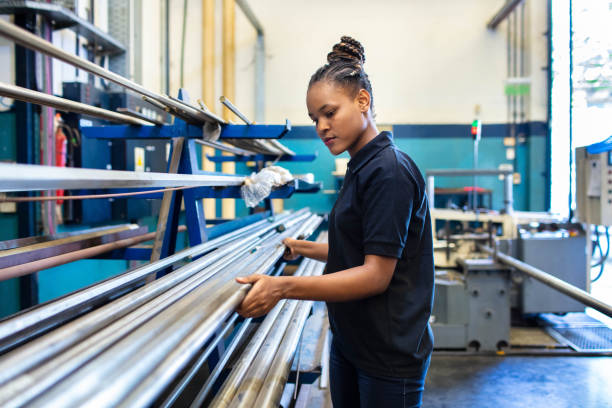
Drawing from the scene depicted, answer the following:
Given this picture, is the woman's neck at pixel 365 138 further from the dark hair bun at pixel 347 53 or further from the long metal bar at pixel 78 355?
the long metal bar at pixel 78 355

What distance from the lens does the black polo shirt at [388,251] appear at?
69 cm

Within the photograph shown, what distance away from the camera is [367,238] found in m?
0.69

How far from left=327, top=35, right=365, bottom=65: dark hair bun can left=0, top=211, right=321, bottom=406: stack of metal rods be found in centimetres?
52

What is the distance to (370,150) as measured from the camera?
786mm

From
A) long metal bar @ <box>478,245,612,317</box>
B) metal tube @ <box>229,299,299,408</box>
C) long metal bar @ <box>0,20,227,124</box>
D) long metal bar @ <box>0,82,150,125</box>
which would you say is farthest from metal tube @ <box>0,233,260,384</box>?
long metal bar @ <box>478,245,612,317</box>

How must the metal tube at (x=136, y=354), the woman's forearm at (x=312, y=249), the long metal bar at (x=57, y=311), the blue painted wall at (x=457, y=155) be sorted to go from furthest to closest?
the blue painted wall at (x=457, y=155) → the woman's forearm at (x=312, y=249) → the long metal bar at (x=57, y=311) → the metal tube at (x=136, y=354)

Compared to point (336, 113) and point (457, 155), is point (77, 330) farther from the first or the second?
point (457, 155)

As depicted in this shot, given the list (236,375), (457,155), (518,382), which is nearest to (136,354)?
(236,375)

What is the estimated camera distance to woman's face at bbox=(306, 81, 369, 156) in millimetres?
779

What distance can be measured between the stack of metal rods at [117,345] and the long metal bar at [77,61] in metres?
0.47

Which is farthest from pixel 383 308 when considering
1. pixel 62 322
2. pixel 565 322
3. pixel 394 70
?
pixel 394 70

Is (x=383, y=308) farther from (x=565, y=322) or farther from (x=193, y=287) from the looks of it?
(x=565, y=322)

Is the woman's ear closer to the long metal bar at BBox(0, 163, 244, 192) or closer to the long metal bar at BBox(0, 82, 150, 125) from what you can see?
the long metal bar at BBox(0, 163, 244, 192)

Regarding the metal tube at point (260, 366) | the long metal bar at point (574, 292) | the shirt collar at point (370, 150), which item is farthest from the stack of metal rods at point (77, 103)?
the long metal bar at point (574, 292)
